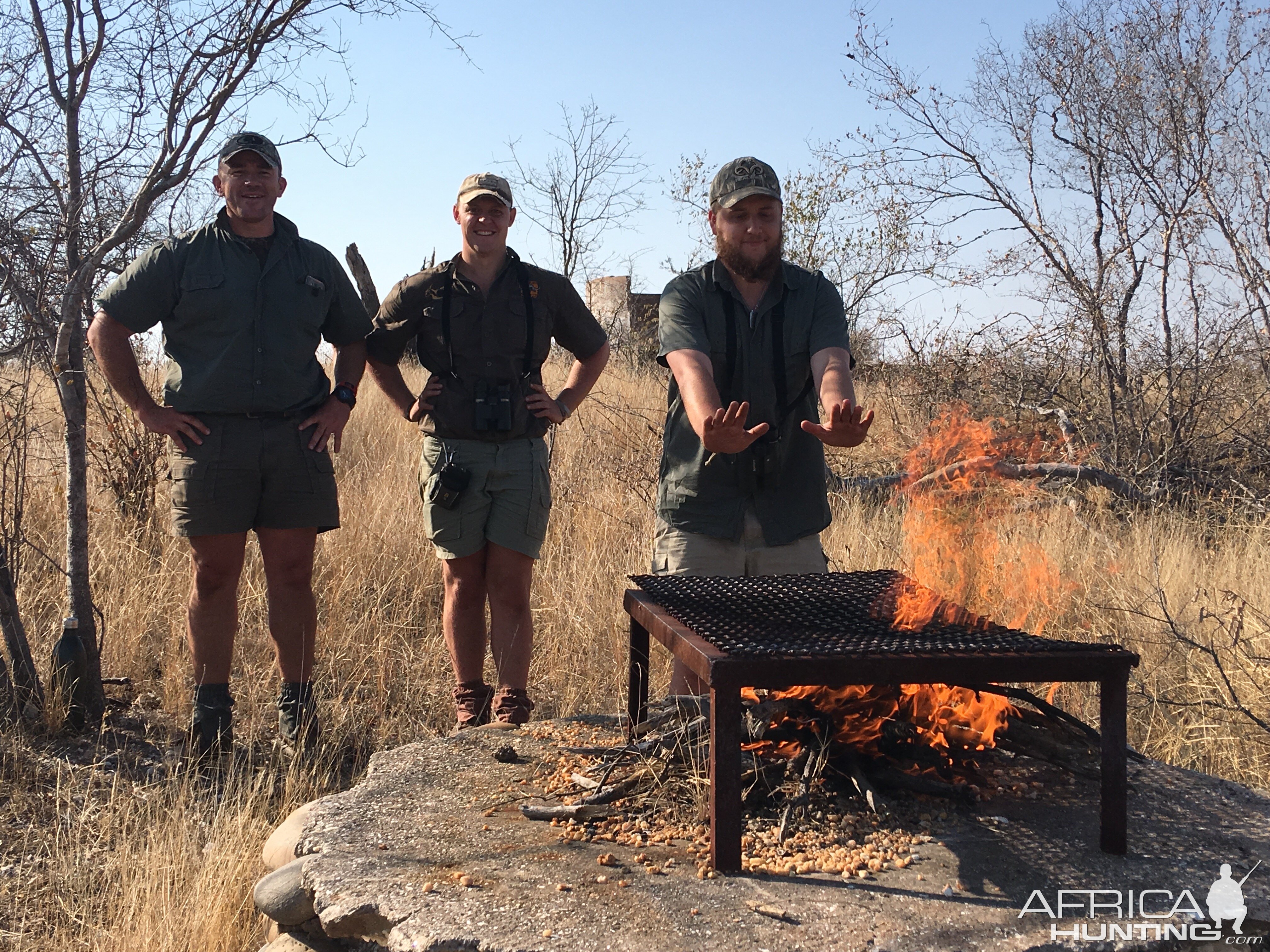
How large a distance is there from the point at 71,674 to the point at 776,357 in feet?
11.3

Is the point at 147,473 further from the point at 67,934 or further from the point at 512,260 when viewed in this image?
the point at 67,934

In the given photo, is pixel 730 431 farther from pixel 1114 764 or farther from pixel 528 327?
pixel 528 327

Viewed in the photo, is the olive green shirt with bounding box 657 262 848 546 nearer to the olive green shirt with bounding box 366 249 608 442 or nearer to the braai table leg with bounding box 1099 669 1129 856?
the olive green shirt with bounding box 366 249 608 442

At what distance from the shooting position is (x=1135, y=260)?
8.49 meters

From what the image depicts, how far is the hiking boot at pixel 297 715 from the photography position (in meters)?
4.32

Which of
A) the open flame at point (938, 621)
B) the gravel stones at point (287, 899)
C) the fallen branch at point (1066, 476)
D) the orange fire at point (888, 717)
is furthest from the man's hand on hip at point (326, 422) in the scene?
the fallen branch at point (1066, 476)

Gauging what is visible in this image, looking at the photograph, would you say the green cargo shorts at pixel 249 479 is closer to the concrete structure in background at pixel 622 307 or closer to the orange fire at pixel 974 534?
the orange fire at pixel 974 534

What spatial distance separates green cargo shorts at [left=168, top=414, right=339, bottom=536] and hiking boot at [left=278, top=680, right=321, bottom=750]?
0.71m

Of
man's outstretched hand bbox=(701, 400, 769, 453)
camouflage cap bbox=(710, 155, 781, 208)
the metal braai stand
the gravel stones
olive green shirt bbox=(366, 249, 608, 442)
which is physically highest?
camouflage cap bbox=(710, 155, 781, 208)

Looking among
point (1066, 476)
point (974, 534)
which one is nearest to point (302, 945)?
point (974, 534)

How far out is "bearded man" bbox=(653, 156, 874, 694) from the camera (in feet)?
11.6

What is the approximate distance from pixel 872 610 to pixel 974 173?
724 cm

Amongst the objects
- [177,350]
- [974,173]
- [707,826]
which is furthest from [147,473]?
[974,173]

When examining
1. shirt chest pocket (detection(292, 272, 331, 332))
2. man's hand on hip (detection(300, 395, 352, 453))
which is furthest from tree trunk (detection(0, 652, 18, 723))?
shirt chest pocket (detection(292, 272, 331, 332))
